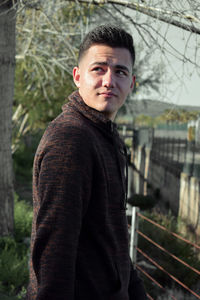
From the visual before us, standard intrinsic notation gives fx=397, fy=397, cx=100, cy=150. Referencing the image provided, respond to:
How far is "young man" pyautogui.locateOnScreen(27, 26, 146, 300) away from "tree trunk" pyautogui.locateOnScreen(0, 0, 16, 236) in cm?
395

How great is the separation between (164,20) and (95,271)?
2847 mm

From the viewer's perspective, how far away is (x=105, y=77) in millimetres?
1663

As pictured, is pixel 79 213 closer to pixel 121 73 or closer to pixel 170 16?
pixel 121 73

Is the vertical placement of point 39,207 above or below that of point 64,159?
below

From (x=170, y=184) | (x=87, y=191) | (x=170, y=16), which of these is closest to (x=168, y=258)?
(x=170, y=16)

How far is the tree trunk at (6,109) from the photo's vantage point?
548cm

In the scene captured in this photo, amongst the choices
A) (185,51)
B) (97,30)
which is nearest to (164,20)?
(185,51)

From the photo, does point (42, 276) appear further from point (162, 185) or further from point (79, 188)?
point (162, 185)

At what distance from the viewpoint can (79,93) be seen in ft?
5.61

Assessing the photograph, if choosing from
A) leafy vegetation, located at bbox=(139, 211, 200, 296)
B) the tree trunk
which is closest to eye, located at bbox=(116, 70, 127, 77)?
the tree trunk

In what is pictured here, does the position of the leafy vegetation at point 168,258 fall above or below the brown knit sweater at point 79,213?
below

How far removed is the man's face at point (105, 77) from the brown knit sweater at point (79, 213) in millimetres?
53

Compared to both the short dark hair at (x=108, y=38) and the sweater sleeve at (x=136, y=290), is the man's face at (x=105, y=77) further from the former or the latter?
the sweater sleeve at (x=136, y=290)

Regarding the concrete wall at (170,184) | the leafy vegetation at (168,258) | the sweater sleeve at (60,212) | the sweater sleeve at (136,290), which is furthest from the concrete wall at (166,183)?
the sweater sleeve at (60,212)
